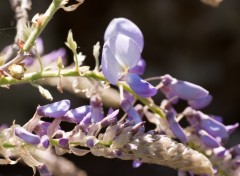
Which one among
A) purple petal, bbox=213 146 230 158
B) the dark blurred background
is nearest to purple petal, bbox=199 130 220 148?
purple petal, bbox=213 146 230 158

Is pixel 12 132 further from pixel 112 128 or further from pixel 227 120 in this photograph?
pixel 227 120

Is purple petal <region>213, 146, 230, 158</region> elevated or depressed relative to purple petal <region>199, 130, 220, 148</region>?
depressed

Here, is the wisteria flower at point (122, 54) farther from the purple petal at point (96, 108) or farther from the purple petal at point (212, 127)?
the purple petal at point (212, 127)

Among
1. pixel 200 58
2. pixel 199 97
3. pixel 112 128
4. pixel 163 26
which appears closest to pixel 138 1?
Result: pixel 163 26

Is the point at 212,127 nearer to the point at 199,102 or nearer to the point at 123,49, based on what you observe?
the point at 199,102

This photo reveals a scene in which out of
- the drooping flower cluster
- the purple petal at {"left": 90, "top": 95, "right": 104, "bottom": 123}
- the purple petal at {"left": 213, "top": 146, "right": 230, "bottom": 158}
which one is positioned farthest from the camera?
the purple petal at {"left": 213, "top": 146, "right": 230, "bottom": 158}

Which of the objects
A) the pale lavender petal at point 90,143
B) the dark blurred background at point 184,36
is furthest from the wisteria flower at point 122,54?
the dark blurred background at point 184,36

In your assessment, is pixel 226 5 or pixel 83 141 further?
pixel 226 5

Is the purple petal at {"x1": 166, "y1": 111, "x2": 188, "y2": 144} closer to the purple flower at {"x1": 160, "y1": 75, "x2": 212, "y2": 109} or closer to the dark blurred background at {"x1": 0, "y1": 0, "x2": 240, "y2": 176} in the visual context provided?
the purple flower at {"x1": 160, "y1": 75, "x2": 212, "y2": 109}
